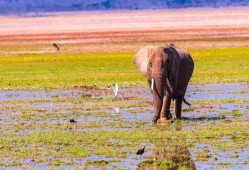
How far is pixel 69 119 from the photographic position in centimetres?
2184

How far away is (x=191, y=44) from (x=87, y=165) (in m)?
44.9

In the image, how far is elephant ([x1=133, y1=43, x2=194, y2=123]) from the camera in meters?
20.2

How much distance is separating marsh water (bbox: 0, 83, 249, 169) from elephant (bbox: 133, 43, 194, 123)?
477 mm

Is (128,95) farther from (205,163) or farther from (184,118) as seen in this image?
(205,163)

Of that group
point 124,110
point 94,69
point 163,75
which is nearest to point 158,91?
point 163,75

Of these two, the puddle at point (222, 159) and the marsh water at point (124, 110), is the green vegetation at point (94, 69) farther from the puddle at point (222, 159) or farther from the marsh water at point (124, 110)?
the puddle at point (222, 159)

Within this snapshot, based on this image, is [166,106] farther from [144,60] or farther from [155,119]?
[144,60]

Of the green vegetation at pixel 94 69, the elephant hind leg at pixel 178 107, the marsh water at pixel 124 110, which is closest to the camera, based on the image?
the marsh water at pixel 124 110

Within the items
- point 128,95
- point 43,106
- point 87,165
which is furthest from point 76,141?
point 128,95

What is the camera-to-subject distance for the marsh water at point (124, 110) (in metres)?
15.3

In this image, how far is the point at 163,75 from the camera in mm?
20078

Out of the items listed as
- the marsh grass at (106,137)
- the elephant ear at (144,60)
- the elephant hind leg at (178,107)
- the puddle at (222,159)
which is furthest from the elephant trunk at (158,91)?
the puddle at (222,159)

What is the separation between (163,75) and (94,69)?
19865 millimetres

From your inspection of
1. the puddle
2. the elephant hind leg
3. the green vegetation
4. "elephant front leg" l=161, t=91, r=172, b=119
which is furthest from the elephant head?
the green vegetation
